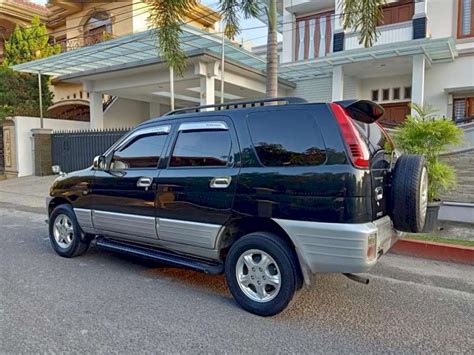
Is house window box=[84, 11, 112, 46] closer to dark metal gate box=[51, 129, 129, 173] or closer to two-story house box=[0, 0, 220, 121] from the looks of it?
Result: two-story house box=[0, 0, 220, 121]

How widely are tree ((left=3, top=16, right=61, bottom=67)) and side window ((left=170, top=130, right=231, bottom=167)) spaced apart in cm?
2027

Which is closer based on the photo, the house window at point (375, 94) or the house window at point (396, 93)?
the house window at point (396, 93)

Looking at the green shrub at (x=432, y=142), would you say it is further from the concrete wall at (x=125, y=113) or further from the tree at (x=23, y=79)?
the tree at (x=23, y=79)

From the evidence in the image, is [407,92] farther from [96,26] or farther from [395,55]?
[96,26]

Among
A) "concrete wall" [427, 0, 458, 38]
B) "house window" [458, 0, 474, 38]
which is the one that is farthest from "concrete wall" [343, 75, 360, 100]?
"house window" [458, 0, 474, 38]

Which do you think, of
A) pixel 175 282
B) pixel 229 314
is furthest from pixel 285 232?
pixel 175 282

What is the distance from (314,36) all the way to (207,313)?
15.0 meters

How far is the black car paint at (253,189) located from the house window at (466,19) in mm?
13242

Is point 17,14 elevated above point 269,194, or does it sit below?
above

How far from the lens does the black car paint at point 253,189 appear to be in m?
3.06

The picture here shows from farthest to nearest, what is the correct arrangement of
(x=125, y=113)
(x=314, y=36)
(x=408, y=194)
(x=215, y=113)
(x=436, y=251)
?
1. (x=125, y=113)
2. (x=314, y=36)
3. (x=436, y=251)
4. (x=215, y=113)
5. (x=408, y=194)

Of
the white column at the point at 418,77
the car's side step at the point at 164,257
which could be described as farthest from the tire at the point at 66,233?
the white column at the point at 418,77

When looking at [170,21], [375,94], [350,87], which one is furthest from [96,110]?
[375,94]

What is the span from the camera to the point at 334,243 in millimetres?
3070
